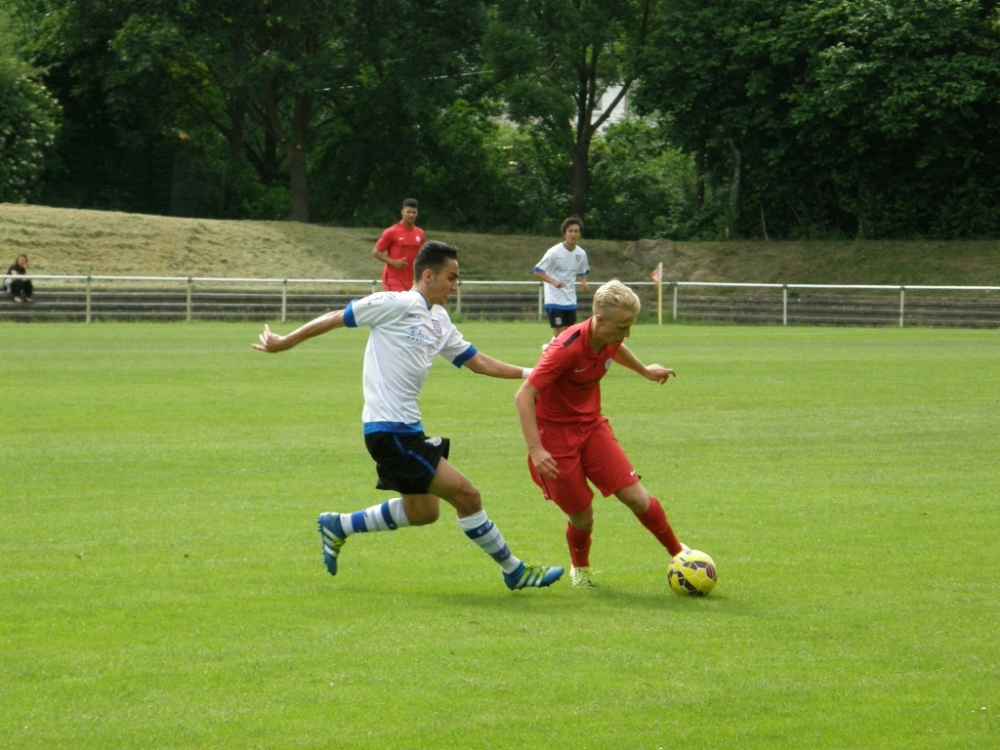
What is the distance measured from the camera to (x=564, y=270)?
20078 millimetres

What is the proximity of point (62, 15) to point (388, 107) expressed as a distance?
11.2 metres

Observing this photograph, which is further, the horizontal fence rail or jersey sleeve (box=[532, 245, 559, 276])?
the horizontal fence rail

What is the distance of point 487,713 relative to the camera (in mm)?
4840

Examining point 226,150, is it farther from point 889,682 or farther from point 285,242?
point 889,682

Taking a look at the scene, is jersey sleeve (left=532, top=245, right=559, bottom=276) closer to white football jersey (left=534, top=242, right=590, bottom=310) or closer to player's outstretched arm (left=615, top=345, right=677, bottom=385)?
white football jersey (left=534, top=242, right=590, bottom=310)

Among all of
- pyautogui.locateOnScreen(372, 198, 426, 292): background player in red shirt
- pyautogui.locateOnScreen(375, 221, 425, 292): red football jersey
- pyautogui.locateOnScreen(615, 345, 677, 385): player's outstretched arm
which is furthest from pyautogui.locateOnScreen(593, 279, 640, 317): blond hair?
pyautogui.locateOnScreen(375, 221, 425, 292): red football jersey

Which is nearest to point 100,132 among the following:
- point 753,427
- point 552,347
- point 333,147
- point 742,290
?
point 333,147

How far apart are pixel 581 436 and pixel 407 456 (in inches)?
34.8

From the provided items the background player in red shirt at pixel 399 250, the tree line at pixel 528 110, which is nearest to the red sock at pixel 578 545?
the background player in red shirt at pixel 399 250

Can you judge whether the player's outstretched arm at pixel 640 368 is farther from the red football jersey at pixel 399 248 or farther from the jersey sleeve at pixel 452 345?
the red football jersey at pixel 399 248

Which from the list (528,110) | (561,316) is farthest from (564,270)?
(528,110)

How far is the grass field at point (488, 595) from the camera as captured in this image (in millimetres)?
4805

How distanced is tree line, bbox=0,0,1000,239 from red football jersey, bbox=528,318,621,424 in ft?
113

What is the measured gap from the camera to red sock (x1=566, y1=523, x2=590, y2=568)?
276 inches
